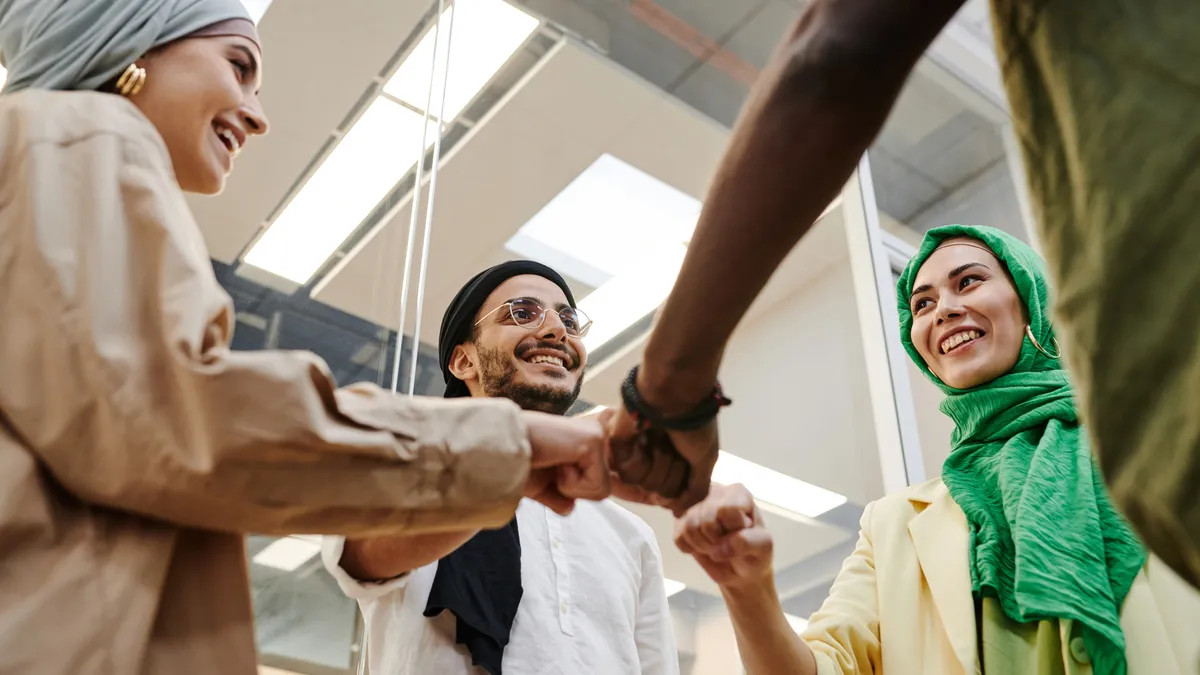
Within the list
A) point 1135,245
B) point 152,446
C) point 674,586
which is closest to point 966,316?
point 674,586

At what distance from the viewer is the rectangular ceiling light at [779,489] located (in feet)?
10.3

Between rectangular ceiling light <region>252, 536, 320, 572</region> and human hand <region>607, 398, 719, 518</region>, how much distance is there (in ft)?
3.52

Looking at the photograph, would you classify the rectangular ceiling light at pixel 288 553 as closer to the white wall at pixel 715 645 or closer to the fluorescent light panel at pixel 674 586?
the fluorescent light panel at pixel 674 586

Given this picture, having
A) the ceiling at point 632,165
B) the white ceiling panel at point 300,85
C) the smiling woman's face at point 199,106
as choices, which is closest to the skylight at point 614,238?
the ceiling at point 632,165

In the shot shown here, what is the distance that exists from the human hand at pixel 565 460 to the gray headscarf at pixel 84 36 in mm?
563

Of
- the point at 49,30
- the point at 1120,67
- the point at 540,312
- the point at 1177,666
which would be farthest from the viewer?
the point at 540,312

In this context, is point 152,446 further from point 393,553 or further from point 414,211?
point 414,211

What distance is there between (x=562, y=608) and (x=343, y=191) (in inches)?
51.2

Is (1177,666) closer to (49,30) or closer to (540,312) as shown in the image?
(540,312)

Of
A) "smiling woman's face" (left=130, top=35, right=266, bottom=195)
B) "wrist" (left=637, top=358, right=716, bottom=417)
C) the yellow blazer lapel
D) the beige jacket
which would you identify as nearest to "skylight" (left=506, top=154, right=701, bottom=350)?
the yellow blazer lapel

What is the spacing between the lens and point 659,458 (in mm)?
960

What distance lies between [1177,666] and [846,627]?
0.40 metres

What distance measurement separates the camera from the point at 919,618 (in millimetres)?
1461

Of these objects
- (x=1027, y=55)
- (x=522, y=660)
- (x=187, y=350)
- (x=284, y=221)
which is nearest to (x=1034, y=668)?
(x=522, y=660)
